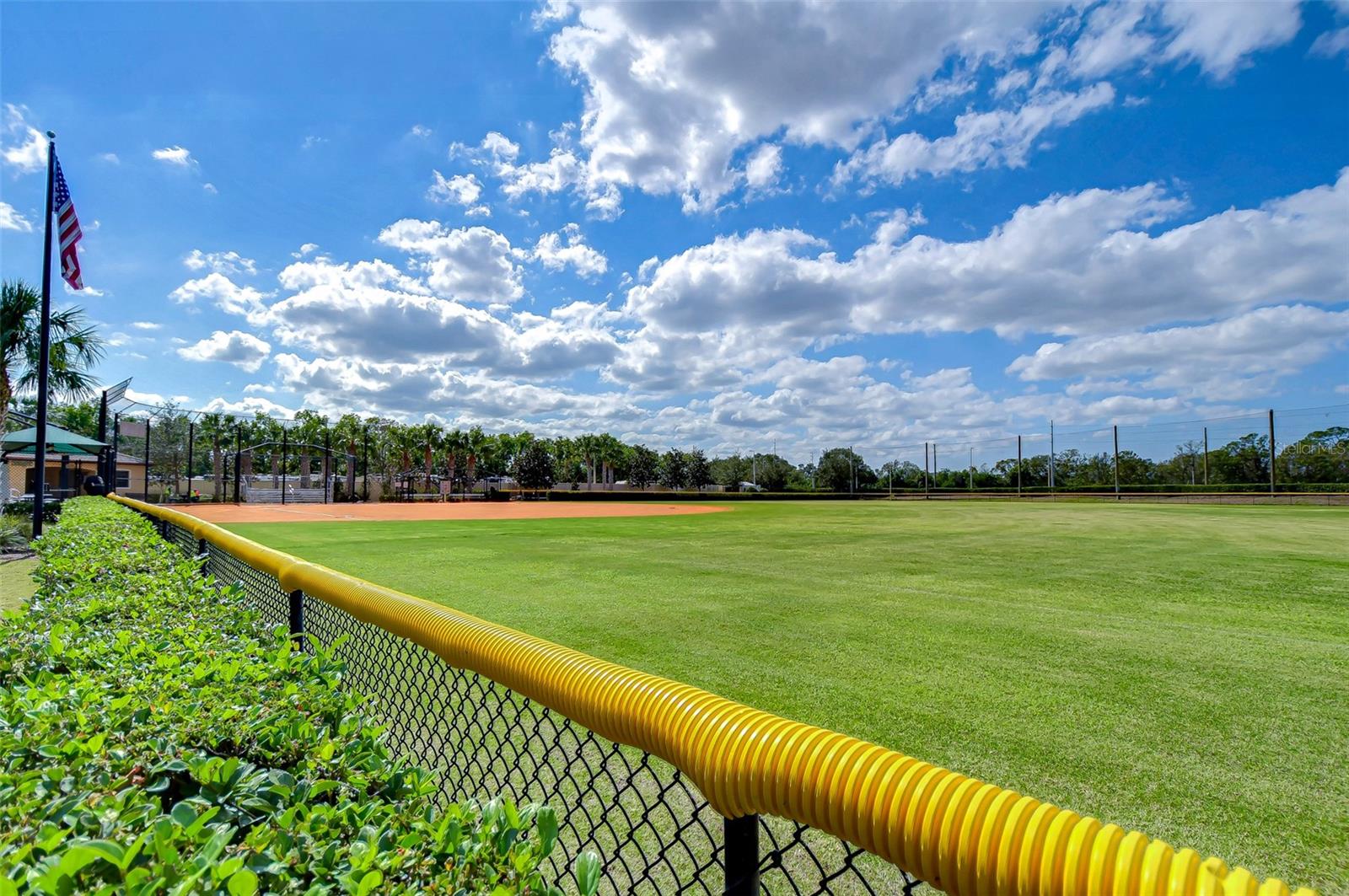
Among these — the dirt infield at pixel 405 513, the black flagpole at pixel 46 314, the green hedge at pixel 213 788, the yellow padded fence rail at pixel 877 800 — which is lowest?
the dirt infield at pixel 405 513

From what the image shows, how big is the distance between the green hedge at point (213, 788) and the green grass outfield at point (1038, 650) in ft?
9.18

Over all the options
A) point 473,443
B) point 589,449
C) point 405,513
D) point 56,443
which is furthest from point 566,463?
point 56,443

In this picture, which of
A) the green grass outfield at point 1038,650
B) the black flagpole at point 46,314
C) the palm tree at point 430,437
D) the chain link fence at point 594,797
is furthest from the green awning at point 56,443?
the palm tree at point 430,437

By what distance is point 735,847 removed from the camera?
1054 mm

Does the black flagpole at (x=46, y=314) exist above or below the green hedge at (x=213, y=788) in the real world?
above

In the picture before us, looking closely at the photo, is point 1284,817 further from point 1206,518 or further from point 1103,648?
point 1206,518

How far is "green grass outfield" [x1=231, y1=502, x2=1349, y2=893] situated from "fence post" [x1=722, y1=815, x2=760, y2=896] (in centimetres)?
265

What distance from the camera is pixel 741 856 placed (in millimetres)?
1060

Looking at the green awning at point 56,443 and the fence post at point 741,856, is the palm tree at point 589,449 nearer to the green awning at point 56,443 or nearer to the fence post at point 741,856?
the green awning at point 56,443

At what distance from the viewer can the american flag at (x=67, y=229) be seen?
11.8 metres

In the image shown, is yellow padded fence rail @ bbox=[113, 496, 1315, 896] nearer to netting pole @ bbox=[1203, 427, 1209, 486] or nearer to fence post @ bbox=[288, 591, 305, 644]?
fence post @ bbox=[288, 591, 305, 644]

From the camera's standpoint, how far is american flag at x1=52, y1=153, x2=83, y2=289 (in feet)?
38.8

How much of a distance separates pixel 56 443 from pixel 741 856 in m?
23.4

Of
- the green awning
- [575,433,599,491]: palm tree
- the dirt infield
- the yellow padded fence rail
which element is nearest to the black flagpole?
the green awning
